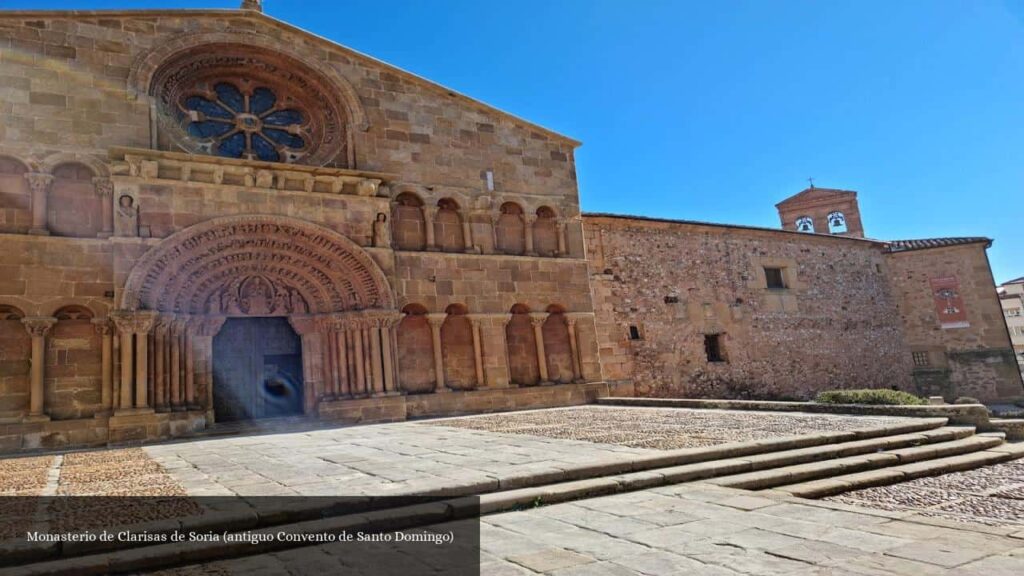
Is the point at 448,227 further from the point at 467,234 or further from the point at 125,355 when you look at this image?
the point at 125,355

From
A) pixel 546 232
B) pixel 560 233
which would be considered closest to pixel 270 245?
pixel 546 232

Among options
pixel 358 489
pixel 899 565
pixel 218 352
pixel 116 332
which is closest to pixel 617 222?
pixel 218 352

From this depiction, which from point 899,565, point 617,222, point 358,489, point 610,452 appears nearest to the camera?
point 899,565

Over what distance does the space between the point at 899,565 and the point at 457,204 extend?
11.3 m

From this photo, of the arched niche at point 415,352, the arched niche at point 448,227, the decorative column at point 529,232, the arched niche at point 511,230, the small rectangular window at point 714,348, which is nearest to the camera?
the arched niche at point 415,352

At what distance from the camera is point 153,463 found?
7.14 m

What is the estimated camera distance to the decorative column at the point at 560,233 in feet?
48.1

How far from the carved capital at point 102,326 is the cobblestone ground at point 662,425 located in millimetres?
5274

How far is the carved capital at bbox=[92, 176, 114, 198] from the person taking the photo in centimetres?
1035

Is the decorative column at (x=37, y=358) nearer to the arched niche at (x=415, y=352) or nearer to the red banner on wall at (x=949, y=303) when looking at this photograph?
the arched niche at (x=415, y=352)

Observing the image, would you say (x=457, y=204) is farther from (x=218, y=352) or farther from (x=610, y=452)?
(x=610, y=452)

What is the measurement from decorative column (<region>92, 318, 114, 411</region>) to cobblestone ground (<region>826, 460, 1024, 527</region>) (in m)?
10.0

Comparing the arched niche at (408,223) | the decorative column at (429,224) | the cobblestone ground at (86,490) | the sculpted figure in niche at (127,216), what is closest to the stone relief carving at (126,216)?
the sculpted figure in niche at (127,216)

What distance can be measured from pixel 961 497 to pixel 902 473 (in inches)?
29.6
